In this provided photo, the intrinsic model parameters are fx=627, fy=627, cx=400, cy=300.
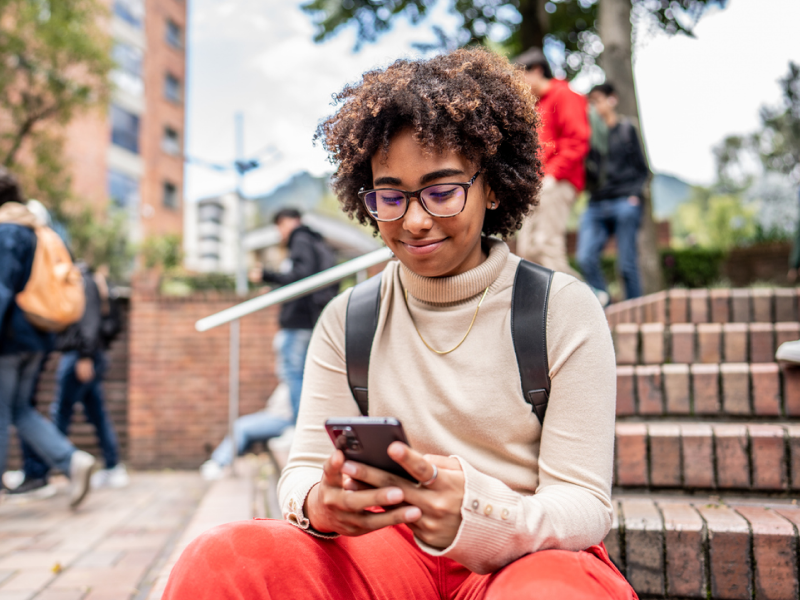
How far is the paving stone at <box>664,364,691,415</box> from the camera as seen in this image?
93.7 inches

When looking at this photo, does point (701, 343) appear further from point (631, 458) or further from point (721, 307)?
point (631, 458)

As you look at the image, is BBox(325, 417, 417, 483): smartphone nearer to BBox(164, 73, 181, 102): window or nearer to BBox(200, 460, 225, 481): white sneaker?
BBox(200, 460, 225, 481): white sneaker

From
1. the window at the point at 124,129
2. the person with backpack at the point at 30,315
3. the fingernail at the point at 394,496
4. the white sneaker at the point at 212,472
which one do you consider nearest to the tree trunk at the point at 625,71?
the white sneaker at the point at 212,472

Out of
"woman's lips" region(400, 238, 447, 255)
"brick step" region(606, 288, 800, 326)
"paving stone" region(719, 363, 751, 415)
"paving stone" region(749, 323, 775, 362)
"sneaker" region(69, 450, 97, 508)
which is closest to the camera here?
"woman's lips" region(400, 238, 447, 255)

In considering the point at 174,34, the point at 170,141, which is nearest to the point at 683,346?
the point at 170,141

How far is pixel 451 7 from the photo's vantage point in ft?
30.5

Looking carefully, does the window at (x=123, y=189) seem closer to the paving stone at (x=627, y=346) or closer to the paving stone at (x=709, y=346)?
the paving stone at (x=627, y=346)

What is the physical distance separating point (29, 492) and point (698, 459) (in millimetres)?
4134

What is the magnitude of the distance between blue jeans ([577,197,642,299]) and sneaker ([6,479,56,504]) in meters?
3.93

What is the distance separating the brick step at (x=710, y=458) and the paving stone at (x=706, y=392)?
21cm

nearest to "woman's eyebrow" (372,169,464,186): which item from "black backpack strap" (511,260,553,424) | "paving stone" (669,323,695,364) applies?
"black backpack strap" (511,260,553,424)

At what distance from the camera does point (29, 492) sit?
420 centimetres

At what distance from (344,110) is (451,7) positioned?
8842 mm

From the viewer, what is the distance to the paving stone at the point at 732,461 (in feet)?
6.66
